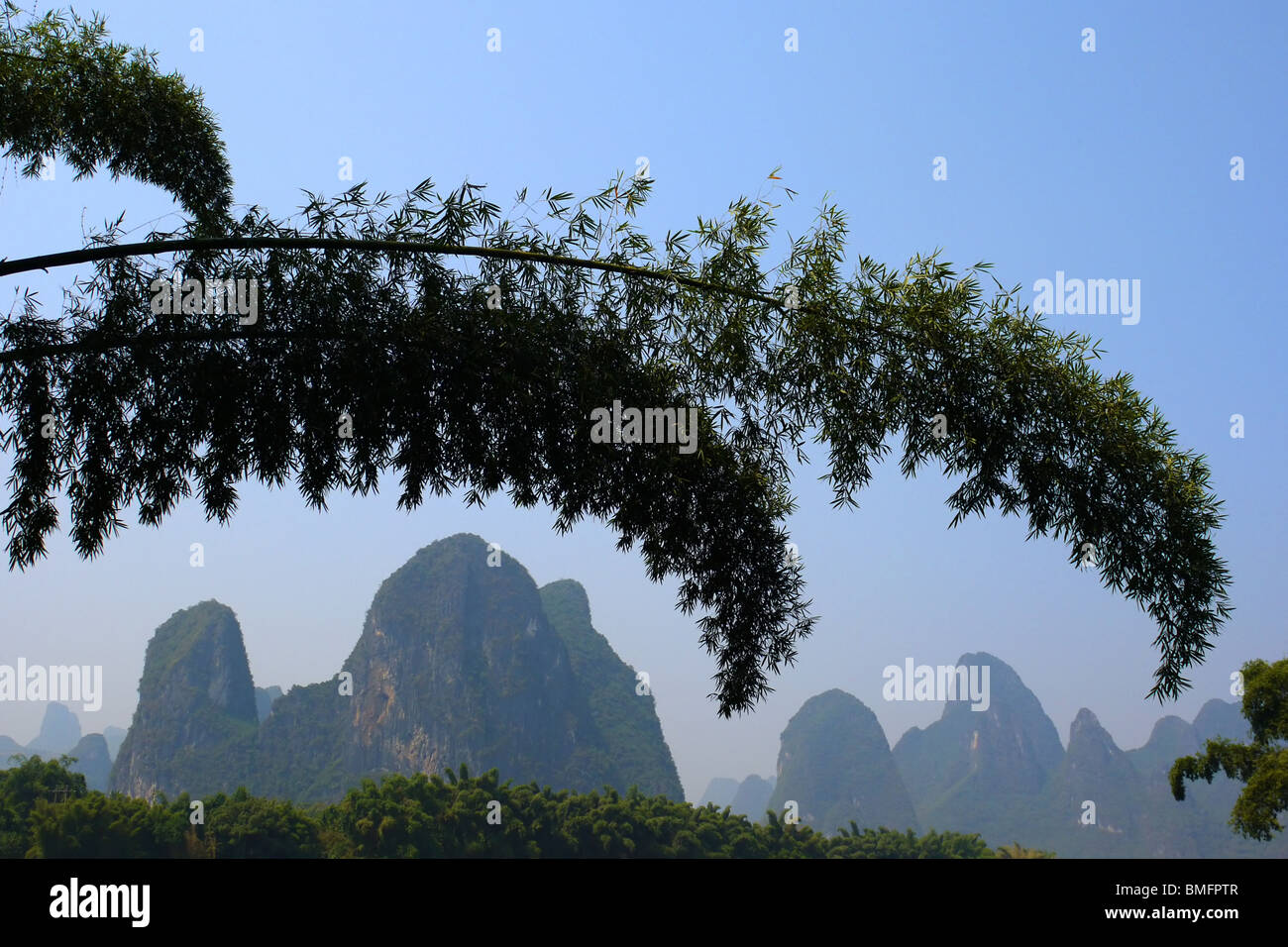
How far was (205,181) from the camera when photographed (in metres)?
5.61

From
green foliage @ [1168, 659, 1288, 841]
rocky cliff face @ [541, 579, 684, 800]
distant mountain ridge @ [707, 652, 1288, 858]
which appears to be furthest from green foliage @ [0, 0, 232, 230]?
distant mountain ridge @ [707, 652, 1288, 858]

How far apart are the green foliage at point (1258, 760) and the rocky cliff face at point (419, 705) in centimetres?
5220

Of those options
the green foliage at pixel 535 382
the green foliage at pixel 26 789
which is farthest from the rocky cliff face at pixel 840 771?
the green foliage at pixel 535 382

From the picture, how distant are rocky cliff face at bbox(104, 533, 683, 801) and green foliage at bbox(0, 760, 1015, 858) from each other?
76.6 ft

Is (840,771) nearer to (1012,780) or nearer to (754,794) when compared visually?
(1012,780)

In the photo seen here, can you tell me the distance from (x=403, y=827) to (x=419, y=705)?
3297 cm

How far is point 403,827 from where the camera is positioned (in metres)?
33.2

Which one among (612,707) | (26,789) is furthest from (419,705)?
(26,789)

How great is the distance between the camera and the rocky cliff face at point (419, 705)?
58.8 m

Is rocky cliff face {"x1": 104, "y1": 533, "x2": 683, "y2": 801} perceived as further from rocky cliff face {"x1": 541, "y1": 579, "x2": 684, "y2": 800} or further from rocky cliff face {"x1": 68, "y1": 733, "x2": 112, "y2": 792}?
rocky cliff face {"x1": 68, "y1": 733, "x2": 112, "y2": 792}

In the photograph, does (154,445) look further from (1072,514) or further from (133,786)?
(133,786)

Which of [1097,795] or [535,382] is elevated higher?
[535,382]
